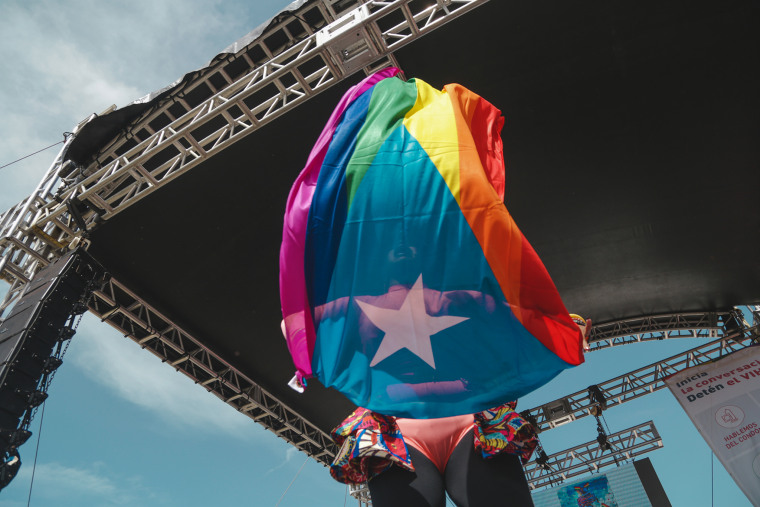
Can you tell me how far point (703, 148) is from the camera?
5.52 m

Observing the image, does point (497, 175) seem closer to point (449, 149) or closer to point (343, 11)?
point (449, 149)

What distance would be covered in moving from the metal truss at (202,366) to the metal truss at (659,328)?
4922 millimetres

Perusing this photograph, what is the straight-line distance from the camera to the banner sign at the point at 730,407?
6.01 m

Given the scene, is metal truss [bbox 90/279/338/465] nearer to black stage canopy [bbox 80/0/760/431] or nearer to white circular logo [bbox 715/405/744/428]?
black stage canopy [bbox 80/0/760/431]

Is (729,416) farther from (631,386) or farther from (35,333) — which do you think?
(35,333)

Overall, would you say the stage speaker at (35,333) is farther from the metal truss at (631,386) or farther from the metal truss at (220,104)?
the metal truss at (631,386)

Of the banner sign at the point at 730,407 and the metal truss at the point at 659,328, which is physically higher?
the metal truss at the point at 659,328

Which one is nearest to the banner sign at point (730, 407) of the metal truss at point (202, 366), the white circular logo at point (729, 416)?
the white circular logo at point (729, 416)

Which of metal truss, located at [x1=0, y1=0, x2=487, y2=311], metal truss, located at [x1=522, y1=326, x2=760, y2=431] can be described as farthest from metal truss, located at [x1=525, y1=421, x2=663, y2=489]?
metal truss, located at [x1=0, y1=0, x2=487, y2=311]

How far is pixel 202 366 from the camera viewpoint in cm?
707

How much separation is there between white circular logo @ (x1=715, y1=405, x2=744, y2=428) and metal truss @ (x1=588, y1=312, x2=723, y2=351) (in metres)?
1.75

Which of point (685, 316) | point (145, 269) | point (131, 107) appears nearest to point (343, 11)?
point (131, 107)

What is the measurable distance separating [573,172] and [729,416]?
375 cm

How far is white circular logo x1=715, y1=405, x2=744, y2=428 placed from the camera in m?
6.29
